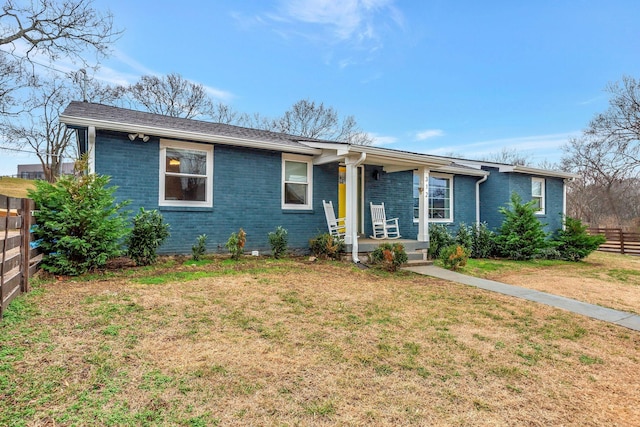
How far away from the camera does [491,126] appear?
71.5 feet

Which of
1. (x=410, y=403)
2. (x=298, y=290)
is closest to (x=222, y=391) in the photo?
(x=410, y=403)

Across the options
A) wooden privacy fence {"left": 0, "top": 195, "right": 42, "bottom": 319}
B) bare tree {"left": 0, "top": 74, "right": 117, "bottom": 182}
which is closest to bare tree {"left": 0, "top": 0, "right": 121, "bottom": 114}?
bare tree {"left": 0, "top": 74, "right": 117, "bottom": 182}

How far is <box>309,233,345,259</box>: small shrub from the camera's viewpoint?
8109mm

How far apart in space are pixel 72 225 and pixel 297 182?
4975 millimetres

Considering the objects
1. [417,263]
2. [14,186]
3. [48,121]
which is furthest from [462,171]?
[14,186]

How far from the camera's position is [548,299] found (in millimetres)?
5531

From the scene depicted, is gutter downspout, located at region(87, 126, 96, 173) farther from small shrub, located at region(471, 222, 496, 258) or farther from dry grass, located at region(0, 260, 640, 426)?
small shrub, located at region(471, 222, 496, 258)

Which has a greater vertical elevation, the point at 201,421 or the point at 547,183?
the point at 547,183

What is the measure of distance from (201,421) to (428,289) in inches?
182

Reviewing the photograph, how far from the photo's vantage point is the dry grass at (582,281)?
5795 mm

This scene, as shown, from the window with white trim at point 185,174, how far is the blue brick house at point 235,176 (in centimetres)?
2

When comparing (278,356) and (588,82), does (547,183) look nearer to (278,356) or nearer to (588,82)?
(588,82)

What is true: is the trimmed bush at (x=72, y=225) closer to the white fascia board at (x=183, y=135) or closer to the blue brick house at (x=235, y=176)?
the blue brick house at (x=235, y=176)

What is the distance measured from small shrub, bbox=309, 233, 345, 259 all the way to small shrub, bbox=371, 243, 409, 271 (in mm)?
1046
